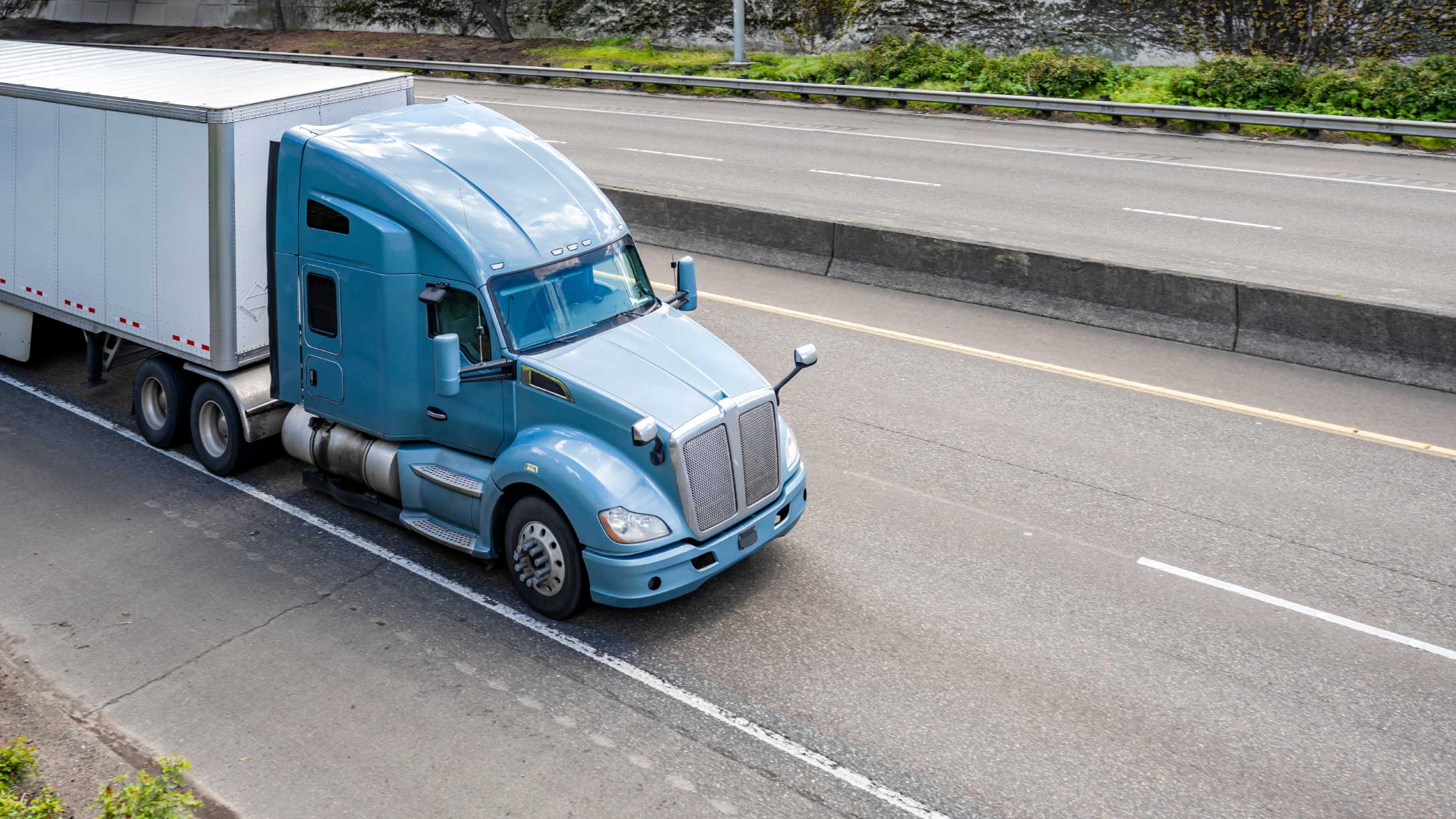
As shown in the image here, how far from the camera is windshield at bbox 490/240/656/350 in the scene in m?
8.18

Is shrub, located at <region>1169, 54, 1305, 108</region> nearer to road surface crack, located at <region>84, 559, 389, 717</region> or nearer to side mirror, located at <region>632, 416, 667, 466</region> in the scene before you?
side mirror, located at <region>632, 416, 667, 466</region>

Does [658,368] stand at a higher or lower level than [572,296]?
lower

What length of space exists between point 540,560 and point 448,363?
1459mm

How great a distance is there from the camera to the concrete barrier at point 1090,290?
11898mm

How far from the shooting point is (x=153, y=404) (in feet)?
34.8

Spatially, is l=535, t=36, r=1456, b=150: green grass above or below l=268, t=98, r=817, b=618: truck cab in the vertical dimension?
above

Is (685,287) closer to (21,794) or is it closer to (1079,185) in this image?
(21,794)

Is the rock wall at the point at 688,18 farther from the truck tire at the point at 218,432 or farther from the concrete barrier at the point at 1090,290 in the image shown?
the truck tire at the point at 218,432

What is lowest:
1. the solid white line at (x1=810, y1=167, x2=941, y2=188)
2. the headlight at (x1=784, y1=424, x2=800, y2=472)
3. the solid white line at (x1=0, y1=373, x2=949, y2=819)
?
the solid white line at (x1=0, y1=373, x2=949, y2=819)

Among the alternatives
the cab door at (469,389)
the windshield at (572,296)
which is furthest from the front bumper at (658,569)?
the windshield at (572,296)

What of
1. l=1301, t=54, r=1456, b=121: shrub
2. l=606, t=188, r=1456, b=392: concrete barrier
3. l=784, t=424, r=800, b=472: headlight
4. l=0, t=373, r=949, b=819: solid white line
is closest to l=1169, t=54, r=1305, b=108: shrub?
l=1301, t=54, r=1456, b=121: shrub

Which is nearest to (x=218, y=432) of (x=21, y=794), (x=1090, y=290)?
(x=21, y=794)

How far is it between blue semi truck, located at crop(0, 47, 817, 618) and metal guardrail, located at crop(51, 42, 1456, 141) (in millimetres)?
18570

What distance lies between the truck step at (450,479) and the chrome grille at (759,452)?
5.92ft
